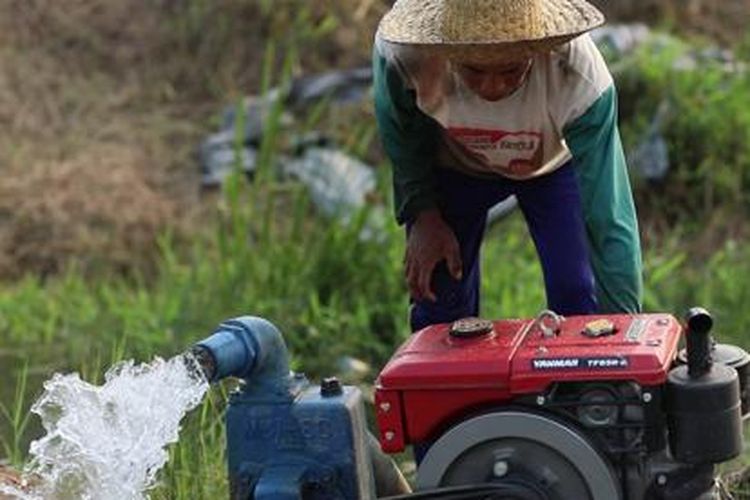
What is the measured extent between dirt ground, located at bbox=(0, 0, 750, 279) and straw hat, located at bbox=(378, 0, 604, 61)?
13.6 ft

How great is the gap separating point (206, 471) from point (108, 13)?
5.93 m

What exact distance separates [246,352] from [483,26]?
88 cm

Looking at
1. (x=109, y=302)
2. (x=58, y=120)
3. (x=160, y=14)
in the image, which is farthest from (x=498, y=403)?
(x=160, y=14)

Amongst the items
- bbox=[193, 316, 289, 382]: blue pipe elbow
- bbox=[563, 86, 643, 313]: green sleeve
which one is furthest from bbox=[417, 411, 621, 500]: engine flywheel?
bbox=[563, 86, 643, 313]: green sleeve

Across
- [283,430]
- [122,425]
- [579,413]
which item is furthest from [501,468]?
[122,425]

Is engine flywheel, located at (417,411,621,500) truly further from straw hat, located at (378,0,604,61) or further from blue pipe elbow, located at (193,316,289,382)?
straw hat, located at (378,0,604,61)

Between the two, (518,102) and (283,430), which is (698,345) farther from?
(518,102)

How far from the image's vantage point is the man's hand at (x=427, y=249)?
459 centimetres

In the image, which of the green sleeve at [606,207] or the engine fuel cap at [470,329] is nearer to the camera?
the engine fuel cap at [470,329]

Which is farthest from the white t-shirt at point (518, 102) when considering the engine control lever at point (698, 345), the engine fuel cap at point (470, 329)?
the engine control lever at point (698, 345)

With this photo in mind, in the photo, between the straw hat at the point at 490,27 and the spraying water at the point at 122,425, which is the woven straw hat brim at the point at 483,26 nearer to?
the straw hat at the point at 490,27

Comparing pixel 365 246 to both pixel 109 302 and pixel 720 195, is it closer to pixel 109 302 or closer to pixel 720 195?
pixel 109 302

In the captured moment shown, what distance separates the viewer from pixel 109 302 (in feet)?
24.6

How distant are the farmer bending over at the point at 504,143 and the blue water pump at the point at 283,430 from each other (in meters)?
0.79
